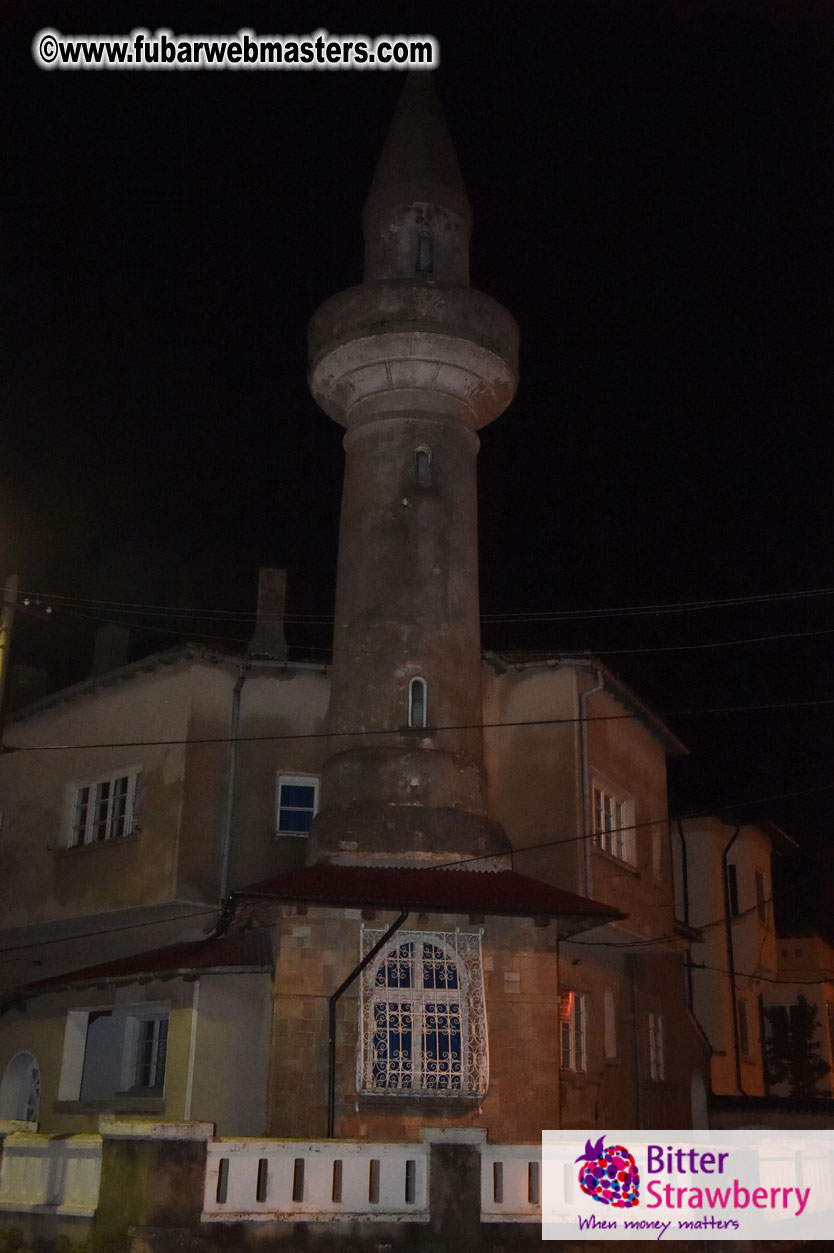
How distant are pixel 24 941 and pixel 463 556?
12344mm

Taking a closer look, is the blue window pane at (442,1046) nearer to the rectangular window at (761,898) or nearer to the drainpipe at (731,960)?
the drainpipe at (731,960)

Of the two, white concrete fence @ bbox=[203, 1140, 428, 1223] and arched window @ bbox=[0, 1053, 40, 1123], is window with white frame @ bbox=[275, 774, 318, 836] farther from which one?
white concrete fence @ bbox=[203, 1140, 428, 1223]

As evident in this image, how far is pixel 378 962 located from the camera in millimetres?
19781

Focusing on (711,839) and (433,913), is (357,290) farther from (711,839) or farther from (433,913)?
(711,839)

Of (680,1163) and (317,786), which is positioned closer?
(680,1163)

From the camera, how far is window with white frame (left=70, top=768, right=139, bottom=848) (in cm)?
2558

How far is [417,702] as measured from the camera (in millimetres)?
22547

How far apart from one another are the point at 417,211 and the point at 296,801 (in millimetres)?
11624

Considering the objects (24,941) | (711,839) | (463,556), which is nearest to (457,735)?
(463,556)

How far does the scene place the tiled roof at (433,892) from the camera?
19.3 meters

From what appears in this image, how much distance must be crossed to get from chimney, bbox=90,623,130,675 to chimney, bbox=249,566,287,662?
441 centimetres

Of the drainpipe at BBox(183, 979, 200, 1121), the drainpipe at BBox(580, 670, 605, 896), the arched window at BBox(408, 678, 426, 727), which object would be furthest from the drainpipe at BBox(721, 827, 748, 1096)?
the drainpipe at BBox(183, 979, 200, 1121)

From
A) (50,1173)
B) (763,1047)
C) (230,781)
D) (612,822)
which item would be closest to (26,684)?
(230,781)

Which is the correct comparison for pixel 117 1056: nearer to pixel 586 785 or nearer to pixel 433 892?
pixel 433 892
